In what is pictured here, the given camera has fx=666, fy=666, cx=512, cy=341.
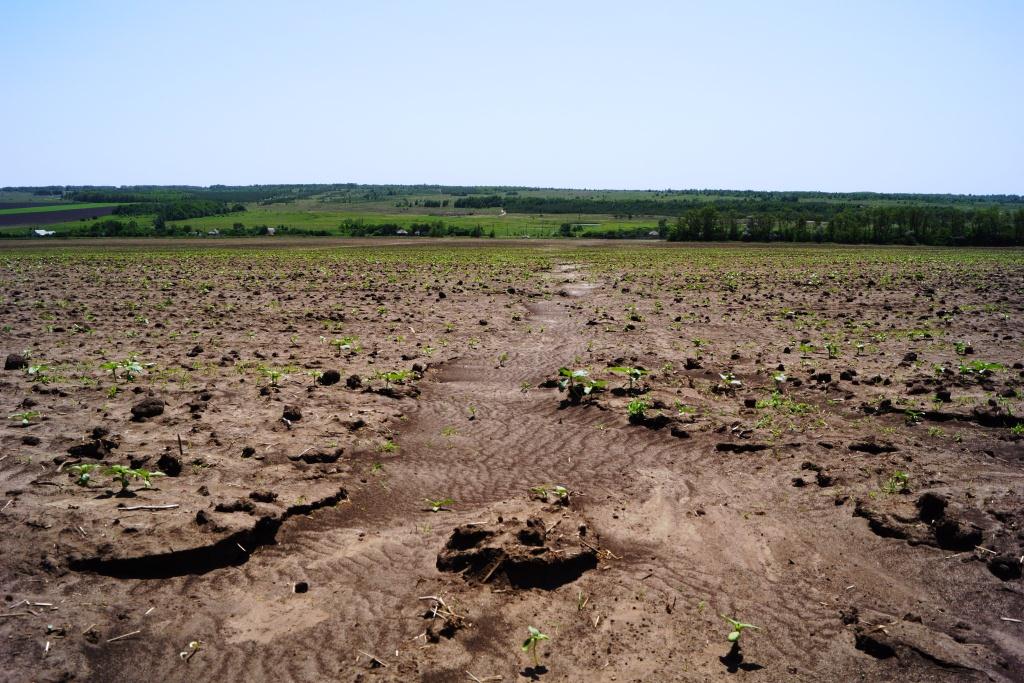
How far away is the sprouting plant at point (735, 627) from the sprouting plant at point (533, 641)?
152 cm

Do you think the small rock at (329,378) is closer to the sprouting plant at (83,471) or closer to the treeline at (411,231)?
the sprouting plant at (83,471)

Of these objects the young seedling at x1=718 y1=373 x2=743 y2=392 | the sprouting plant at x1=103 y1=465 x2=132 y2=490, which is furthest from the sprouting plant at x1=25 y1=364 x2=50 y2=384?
the young seedling at x1=718 y1=373 x2=743 y2=392

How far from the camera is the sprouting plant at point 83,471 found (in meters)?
7.71

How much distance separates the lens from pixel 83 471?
7984 millimetres

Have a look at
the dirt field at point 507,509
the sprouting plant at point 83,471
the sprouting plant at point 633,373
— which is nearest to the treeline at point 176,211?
the dirt field at point 507,509

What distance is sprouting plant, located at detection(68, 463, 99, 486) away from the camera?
771 centimetres

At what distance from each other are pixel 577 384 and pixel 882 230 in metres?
74.4

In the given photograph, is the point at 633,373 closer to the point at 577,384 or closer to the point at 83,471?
the point at 577,384

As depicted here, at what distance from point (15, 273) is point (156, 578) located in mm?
33651

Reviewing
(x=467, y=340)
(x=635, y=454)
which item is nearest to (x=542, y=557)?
(x=635, y=454)

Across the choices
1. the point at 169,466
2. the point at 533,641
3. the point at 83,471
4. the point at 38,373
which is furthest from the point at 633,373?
the point at 38,373

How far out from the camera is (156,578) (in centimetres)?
637

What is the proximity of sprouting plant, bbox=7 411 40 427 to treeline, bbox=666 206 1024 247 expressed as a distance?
230 feet

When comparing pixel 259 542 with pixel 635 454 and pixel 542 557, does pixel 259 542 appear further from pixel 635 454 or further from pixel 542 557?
pixel 635 454
